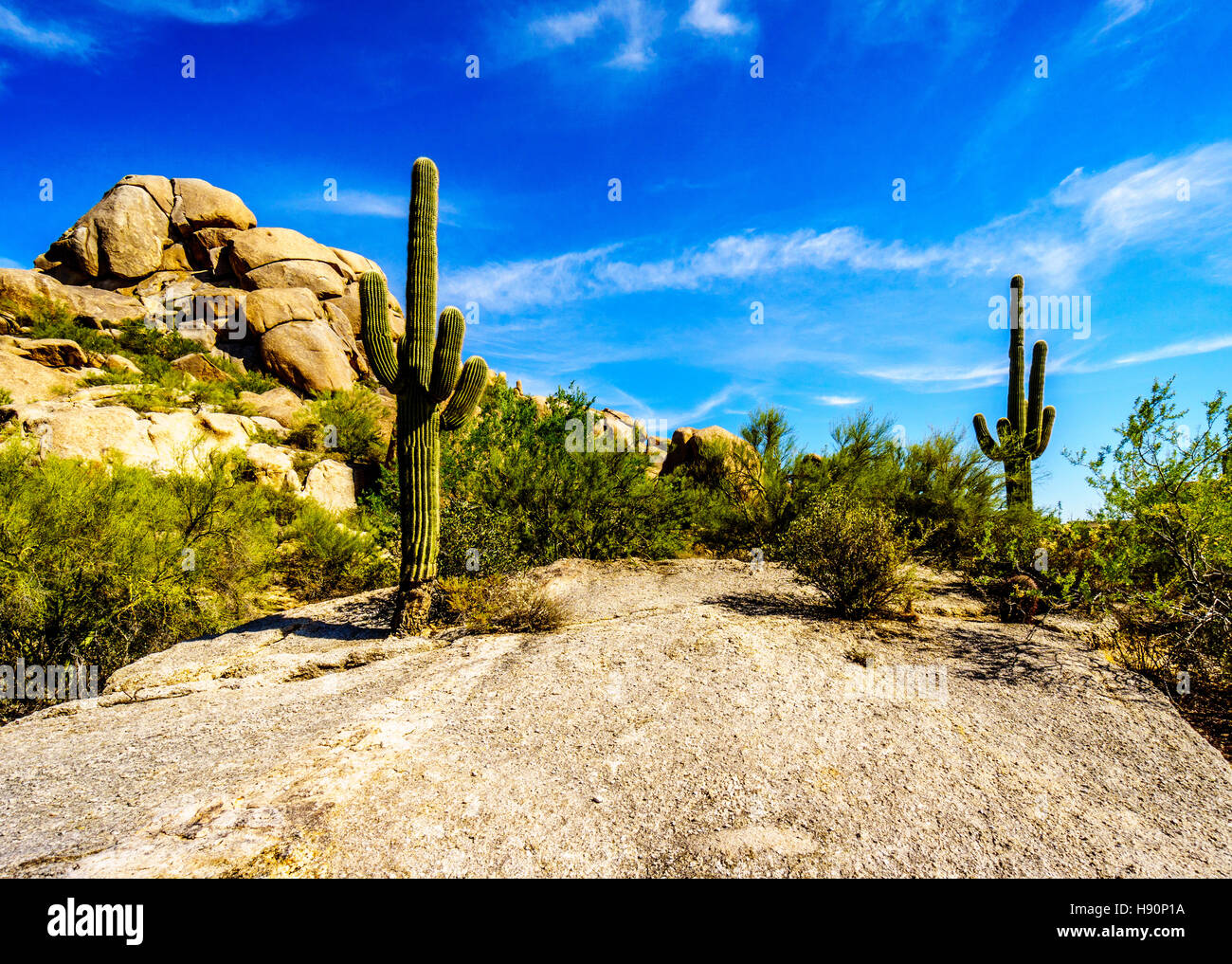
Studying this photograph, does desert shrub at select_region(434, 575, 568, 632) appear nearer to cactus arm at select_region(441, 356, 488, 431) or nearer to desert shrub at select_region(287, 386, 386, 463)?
cactus arm at select_region(441, 356, 488, 431)

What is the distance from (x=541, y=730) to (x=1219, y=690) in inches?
231

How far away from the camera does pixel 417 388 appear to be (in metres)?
6.91

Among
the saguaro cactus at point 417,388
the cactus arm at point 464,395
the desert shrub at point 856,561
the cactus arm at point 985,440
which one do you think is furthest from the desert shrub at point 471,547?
the cactus arm at point 985,440

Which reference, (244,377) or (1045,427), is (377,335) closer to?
(1045,427)

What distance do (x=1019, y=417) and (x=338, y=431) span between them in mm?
18654

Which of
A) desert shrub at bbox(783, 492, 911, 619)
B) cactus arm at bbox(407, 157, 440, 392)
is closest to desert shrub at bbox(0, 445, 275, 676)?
cactus arm at bbox(407, 157, 440, 392)

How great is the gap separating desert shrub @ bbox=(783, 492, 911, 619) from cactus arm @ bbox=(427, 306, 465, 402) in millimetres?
4783

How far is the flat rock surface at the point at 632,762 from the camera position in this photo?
9.00 ft

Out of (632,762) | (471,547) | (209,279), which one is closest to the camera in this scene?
(632,762)

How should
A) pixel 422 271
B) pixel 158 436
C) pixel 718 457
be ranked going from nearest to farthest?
1. pixel 422 271
2. pixel 158 436
3. pixel 718 457

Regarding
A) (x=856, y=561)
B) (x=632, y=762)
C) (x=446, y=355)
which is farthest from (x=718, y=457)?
(x=632, y=762)
